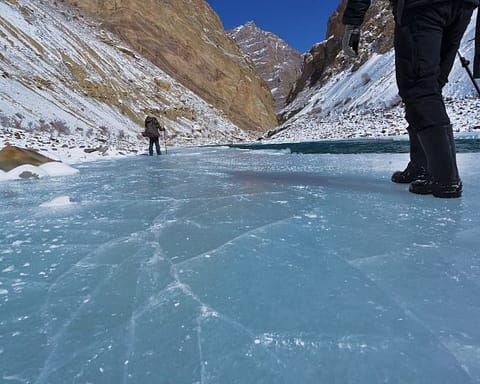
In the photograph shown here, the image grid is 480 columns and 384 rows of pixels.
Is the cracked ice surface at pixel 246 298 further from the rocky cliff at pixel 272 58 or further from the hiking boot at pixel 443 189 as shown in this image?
the rocky cliff at pixel 272 58

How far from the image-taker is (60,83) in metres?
22.0

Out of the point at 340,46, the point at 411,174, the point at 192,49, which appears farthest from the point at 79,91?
the point at 340,46

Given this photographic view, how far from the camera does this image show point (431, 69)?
6.83 ft

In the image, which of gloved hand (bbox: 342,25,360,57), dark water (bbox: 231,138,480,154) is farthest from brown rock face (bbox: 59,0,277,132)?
gloved hand (bbox: 342,25,360,57)

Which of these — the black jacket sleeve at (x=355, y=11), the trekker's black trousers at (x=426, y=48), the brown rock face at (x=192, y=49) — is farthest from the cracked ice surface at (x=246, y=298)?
the brown rock face at (x=192, y=49)

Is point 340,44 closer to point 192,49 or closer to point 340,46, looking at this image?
point 340,46

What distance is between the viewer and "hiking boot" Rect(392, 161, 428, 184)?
2670mm

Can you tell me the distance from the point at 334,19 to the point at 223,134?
32.2m

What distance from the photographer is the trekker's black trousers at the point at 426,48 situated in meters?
2.01

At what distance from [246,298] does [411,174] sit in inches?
92.3

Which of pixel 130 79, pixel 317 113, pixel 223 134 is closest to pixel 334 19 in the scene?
pixel 223 134

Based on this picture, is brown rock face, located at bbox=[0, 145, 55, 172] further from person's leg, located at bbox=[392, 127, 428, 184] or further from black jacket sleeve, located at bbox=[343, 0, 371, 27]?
person's leg, located at bbox=[392, 127, 428, 184]

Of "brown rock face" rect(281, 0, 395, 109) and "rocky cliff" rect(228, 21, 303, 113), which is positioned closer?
"brown rock face" rect(281, 0, 395, 109)

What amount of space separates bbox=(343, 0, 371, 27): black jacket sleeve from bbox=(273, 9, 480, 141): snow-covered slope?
949 centimetres
